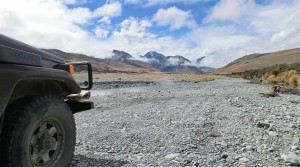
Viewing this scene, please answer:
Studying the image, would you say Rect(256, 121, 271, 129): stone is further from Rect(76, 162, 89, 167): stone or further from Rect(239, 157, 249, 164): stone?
Rect(76, 162, 89, 167): stone

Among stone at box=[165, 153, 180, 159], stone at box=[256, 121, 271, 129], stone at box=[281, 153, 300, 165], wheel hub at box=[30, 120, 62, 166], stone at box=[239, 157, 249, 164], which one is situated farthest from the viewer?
stone at box=[256, 121, 271, 129]

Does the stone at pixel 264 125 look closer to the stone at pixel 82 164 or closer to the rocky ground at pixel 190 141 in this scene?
the rocky ground at pixel 190 141

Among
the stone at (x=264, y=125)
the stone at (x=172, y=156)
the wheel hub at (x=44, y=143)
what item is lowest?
the stone at (x=172, y=156)

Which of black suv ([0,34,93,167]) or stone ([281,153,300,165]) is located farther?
stone ([281,153,300,165])

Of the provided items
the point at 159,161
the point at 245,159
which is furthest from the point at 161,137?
the point at 245,159

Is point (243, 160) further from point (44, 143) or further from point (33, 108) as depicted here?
point (33, 108)

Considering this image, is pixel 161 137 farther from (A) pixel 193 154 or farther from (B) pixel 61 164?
(B) pixel 61 164

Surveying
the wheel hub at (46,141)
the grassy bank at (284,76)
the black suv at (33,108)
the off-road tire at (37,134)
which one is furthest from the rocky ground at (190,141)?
the grassy bank at (284,76)

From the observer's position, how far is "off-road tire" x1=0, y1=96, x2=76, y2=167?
389cm

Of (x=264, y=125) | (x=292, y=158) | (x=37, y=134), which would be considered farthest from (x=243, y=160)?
(x=37, y=134)

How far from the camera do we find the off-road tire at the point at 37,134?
3.89m

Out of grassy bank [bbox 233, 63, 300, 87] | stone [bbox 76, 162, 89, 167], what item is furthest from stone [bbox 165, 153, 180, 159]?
Answer: grassy bank [bbox 233, 63, 300, 87]

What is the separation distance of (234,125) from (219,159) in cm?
296

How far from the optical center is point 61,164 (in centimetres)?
471
